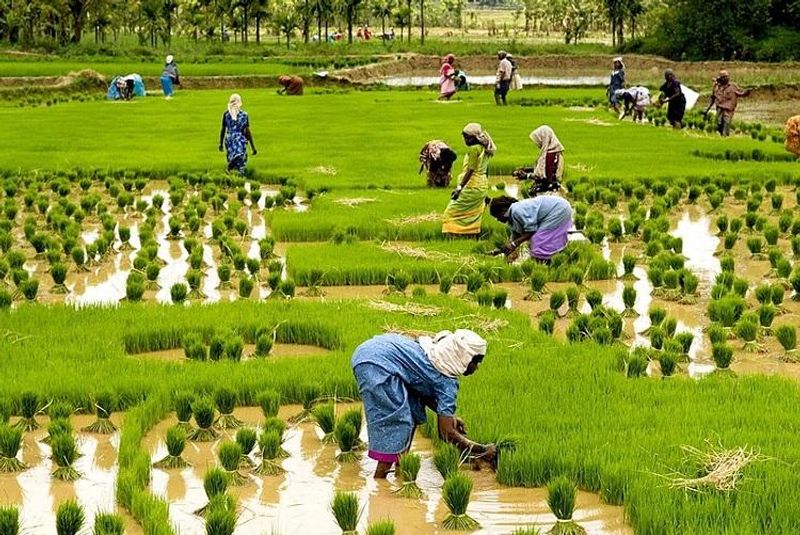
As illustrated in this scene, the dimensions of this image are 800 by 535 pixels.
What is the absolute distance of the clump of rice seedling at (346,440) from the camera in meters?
6.54

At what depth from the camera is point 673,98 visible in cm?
2497

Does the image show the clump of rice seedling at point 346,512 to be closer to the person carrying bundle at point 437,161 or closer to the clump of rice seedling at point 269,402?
the clump of rice seedling at point 269,402

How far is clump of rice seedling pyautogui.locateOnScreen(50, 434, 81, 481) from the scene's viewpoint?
6.23 metres

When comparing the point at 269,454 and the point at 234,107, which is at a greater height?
the point at 234,107

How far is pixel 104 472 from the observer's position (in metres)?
6.38

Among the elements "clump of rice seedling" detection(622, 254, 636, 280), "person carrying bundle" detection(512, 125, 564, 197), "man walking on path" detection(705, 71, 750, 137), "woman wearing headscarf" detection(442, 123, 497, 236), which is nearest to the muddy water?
Answer: "clump of rice seedling" detection(622, 254, 636, 280)

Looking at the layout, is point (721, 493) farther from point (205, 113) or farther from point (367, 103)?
point (367, 103)

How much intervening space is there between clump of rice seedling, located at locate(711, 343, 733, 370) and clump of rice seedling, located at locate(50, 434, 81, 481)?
4.21 m

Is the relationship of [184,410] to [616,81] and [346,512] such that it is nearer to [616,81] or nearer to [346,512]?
[346,512]

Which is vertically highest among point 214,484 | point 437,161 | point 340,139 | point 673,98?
point 673,98

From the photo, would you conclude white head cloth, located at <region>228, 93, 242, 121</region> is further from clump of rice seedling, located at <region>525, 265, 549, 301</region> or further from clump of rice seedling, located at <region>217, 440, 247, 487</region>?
clump of rice seedling, located at <region>217, 440, 247, 487</region>

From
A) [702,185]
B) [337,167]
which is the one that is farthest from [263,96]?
[702,185]

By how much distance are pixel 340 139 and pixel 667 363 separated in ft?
51.9

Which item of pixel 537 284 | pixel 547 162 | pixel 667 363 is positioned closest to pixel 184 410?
pixel 667 363
